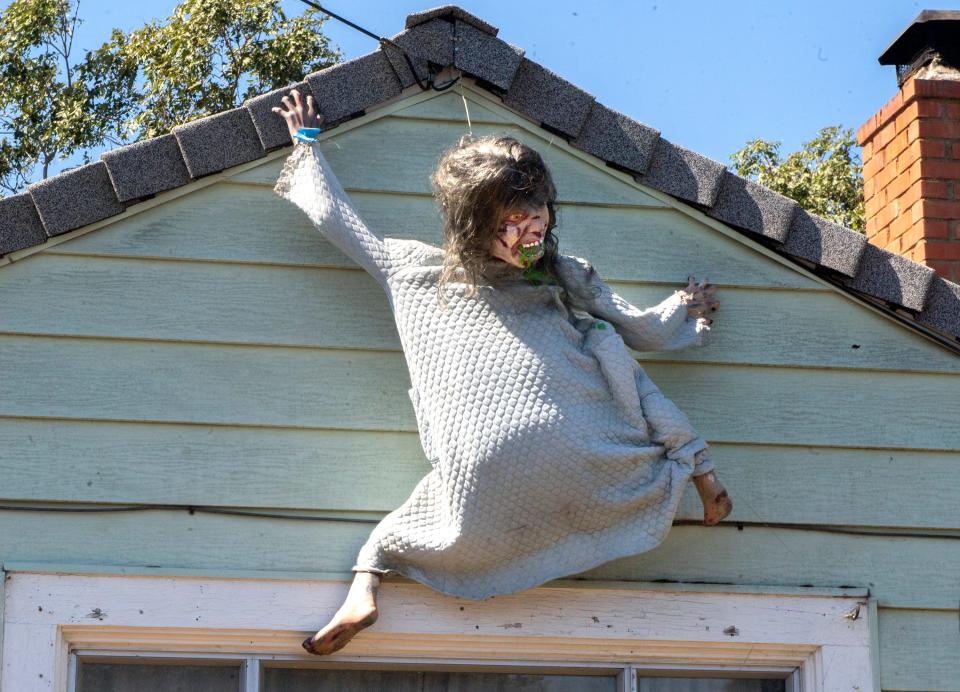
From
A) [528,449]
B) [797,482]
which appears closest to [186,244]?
[528,449]

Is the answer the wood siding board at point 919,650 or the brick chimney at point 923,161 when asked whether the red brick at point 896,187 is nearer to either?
the brick chimney at point 923,161

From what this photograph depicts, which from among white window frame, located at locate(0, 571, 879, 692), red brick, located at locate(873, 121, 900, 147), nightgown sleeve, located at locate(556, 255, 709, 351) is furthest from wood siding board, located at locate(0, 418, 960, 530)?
red brick, located at locate(873, 121, 900, 147)

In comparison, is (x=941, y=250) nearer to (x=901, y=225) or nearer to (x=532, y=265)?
(x=901, y=225)

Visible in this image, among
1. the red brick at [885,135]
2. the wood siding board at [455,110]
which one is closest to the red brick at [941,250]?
the red brick at [885,135]

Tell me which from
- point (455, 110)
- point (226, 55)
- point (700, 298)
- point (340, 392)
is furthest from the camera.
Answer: point (226, 55)

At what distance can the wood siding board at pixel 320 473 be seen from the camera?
3912 mm

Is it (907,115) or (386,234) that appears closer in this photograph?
(386,234)

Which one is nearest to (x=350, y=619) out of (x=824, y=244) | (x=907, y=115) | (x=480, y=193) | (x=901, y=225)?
(x=480, y=193)

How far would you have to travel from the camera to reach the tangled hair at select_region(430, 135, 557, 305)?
12.4 feet

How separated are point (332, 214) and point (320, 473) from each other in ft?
2.31

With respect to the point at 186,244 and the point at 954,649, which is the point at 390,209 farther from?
the point at 954,649

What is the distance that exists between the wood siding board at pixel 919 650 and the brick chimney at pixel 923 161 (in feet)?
4.30

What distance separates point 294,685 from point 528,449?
92 cm

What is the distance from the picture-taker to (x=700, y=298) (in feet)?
13.7
